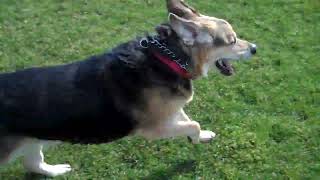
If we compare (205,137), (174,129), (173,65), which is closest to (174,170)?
(205,137)

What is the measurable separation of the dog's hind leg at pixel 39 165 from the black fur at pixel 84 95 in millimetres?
613

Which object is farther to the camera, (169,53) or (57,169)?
(57,169)

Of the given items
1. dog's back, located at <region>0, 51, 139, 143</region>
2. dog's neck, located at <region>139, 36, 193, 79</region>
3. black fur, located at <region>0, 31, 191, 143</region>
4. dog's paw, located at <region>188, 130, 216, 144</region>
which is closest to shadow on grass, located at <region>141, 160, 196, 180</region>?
dog's paw, located at <region>188, 130, 216, 144</region>

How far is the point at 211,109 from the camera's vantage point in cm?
609

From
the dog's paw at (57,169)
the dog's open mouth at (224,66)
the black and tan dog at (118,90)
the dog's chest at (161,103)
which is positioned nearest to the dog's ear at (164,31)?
the black and tan dog at (118,90)

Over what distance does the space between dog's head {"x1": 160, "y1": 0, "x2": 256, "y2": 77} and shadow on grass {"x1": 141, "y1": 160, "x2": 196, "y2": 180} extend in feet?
3.26

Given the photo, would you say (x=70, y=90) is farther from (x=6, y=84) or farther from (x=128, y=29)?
(x=128, y=29)

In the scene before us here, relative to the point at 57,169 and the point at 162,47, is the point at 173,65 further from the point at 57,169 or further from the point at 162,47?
the point at 57,169

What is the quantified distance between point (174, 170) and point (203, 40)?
138 centimetres

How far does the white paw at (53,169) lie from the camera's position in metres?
5.28

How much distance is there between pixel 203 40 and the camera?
4766 mm

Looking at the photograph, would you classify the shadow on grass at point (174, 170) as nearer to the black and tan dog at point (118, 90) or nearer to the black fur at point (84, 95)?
the black and tan dog at point (118, 90)

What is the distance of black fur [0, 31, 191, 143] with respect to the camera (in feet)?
14.2

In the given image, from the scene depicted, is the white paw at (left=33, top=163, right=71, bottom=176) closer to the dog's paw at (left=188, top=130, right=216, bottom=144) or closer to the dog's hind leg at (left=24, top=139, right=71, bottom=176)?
the dog's hind leg at (left=24, top=139, right=71, bottom=176)
